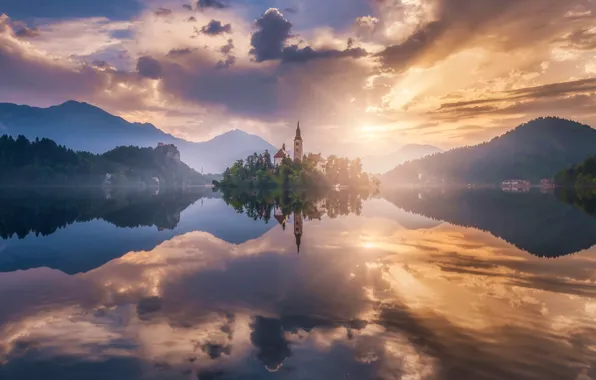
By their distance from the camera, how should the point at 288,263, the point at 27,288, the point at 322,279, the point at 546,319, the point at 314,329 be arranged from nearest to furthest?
1. the point at 314,329
2. the point at 546,319
3. the point at 27,288
4. the point at 322,279
5. the point at 288,263

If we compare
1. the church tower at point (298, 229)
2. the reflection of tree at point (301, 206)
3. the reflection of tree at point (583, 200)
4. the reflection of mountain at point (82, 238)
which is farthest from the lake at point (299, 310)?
the reflection of tree at point (583, 200)

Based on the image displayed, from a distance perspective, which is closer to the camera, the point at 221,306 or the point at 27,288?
the point at 221,306

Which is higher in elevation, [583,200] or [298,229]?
[583,200]

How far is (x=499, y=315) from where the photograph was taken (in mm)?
16422

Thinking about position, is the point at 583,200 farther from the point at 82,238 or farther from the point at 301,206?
the point at 82,238

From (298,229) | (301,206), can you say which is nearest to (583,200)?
(301,206)

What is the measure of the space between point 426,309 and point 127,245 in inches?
1105

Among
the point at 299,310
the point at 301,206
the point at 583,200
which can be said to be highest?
the point at 583,200

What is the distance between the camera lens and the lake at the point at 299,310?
1195 cm

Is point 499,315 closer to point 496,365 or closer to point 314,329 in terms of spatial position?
point 496,365

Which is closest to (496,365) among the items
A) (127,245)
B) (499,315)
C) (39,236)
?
(499,315)

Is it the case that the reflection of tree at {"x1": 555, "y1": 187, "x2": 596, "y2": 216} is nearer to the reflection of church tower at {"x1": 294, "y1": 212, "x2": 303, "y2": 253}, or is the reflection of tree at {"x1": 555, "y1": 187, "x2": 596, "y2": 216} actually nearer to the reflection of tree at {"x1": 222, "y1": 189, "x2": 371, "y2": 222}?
the reflection of tree at {"x1": 222, "y1": 189, "x2": 371, "y2": 222}

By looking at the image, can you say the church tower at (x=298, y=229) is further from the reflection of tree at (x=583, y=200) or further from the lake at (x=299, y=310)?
the reflection of tree at (x=583, y=200)

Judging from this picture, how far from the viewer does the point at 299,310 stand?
1711 cm
